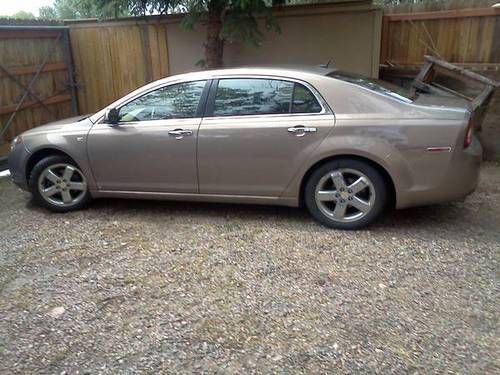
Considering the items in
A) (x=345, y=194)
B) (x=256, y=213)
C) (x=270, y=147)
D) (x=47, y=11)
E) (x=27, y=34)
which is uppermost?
(x=47, y=11)

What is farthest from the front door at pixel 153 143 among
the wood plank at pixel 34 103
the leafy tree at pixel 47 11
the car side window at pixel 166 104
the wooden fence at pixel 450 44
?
the leafy tree at pixel 47 11

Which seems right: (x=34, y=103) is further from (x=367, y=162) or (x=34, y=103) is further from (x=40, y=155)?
(x=367, y=162)

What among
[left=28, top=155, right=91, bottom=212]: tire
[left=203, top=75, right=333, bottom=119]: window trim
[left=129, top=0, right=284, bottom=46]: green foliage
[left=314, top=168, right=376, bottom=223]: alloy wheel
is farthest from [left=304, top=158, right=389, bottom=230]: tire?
[left=129, top=0, right=284, bottom=46]: green foliage

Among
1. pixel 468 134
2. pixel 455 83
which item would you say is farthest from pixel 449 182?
pixel 455 83

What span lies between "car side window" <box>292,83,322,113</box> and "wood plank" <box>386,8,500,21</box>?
138 inches

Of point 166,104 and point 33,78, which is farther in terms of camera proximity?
point 33,78

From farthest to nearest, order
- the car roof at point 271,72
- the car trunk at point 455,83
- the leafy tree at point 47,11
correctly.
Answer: the leafy tree at point 47,11 → the car trunk at point 455,83 → the car roof at point 271,72

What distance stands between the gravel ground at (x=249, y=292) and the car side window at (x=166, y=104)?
1.07 m

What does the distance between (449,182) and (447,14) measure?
142 inches

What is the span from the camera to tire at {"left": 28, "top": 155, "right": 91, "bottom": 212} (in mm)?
5113

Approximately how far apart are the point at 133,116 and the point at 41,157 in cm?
123

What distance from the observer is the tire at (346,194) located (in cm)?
427

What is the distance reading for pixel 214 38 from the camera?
7.09 metres

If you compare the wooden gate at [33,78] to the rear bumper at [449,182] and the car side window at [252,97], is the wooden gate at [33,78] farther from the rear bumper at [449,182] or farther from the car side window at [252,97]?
the rear bumper at [449,182]
